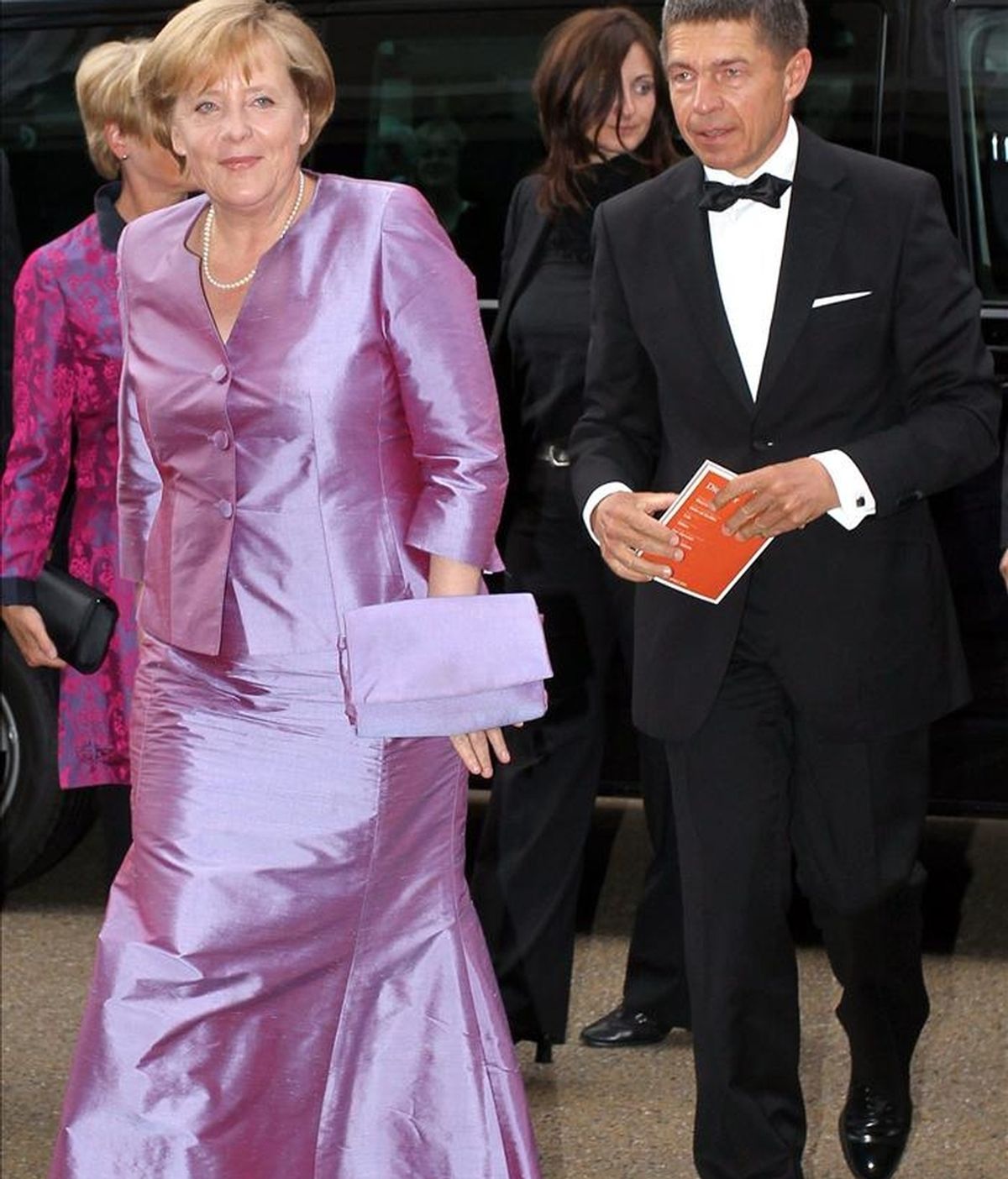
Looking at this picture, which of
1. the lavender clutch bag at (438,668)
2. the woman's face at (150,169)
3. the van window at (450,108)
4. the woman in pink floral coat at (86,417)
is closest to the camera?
the lavender clutch bag at (438,668)

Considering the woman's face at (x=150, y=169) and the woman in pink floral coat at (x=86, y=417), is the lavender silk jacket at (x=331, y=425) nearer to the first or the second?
Answer: the woman in pink floral coat at (x=86, y=417)

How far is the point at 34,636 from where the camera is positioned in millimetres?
4711

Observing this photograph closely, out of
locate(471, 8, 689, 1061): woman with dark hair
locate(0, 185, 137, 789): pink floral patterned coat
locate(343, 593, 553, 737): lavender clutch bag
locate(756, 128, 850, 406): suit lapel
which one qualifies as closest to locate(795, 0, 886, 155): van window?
locate(471, 8, 689, 1061): woman with dark hair

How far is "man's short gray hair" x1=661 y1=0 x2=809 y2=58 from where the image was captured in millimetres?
3984

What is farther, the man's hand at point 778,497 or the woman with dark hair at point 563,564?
the woman with dark hair at point 563,564

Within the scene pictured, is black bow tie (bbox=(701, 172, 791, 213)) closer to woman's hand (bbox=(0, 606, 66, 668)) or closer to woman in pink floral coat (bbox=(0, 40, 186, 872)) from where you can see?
woman in pink floral coat (bbox=(0, 40, 186, 872))

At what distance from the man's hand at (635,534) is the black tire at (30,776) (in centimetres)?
246

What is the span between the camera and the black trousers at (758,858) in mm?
4133

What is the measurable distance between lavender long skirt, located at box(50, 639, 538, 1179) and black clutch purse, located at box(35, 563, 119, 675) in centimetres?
100

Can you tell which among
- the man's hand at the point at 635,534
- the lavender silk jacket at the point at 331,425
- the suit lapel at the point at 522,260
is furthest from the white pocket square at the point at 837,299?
the suit lapel at the point at 522,260

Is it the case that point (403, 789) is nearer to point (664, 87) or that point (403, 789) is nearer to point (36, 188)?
point (664, 87)

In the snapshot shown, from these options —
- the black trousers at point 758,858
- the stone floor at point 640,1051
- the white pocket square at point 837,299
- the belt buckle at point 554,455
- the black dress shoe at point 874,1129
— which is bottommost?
the stone floor at point 640,1051

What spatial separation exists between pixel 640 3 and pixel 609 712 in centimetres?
157

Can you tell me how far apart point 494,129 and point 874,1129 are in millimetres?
2483
